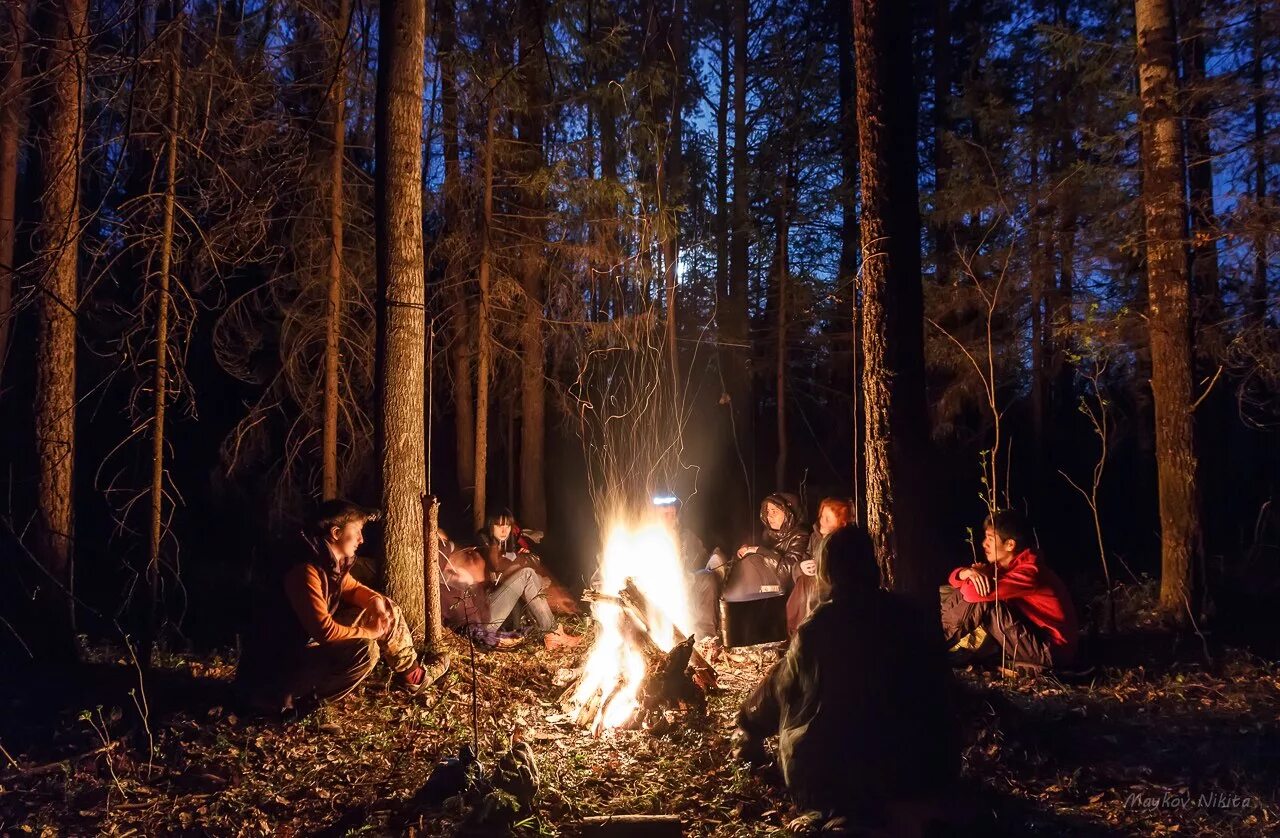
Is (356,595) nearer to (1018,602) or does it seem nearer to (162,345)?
(162,345)

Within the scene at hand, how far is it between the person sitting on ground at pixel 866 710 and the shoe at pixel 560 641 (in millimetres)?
3834

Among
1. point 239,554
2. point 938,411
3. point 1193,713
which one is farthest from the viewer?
point 239,554

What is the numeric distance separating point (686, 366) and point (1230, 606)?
1091 cm

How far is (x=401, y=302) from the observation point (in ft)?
21.5

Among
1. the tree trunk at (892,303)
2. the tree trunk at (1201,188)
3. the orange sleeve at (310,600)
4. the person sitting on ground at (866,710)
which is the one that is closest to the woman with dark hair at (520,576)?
the orange sleeve at (310,600)

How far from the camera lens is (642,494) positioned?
28.0ft

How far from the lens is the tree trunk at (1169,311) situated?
25.9 feet

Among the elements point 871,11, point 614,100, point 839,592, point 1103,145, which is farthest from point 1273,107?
point 839,592

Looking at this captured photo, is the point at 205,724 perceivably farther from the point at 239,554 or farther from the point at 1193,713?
the point at 239,554

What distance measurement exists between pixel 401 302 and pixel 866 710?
4.75 meters

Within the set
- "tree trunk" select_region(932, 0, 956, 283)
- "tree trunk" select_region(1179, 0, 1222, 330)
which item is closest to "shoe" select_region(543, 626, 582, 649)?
"tree trunk" select_region(1179, 0, 1222, 330)

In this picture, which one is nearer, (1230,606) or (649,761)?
(649,761)

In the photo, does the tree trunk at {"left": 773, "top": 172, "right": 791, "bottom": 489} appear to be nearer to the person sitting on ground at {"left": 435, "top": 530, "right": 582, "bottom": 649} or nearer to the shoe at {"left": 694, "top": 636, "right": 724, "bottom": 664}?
the person sitting on ground at {"left": 435, "top": 530, "right": 582, "bottom": 649}

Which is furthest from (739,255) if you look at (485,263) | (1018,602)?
(1018,602)
